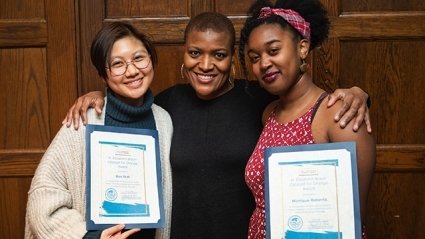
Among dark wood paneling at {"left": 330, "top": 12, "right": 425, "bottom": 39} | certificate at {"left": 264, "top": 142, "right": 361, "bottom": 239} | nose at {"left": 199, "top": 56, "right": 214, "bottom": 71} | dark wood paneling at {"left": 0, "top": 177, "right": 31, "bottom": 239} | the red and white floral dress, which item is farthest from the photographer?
dark wood paneling at {"left": 0, "top": 177, "right": 31, "bottom": 239}

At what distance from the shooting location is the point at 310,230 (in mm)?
1280

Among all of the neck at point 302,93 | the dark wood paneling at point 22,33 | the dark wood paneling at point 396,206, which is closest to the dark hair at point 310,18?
the neck at point 302,93

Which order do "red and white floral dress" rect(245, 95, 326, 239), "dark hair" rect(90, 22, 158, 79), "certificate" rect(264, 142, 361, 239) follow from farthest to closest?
"dark hair" rect(90, 22, 158, 79)
"red and white floral dress" rect(245, 95, 326, 239)
"certificate" rect(264, 142, 361, 239)

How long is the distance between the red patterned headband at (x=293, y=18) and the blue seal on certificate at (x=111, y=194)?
2.24ft

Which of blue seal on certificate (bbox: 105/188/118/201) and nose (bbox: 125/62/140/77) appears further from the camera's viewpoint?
nose (bbox: 125/62/140/77)

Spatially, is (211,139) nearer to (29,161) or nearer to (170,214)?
(170,214)

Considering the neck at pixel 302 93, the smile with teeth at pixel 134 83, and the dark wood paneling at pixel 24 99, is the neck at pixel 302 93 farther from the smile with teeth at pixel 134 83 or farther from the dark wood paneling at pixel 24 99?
the dark wood paneling at pixel 24 99

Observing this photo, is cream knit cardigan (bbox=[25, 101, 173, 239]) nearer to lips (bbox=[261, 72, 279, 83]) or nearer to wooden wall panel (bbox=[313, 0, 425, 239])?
lips (bbox=[261, 72, 279, 83])

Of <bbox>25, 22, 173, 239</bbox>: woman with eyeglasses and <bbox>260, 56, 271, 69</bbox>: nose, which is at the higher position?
<bbox>260, 56, 271, 69</bbox>: nose

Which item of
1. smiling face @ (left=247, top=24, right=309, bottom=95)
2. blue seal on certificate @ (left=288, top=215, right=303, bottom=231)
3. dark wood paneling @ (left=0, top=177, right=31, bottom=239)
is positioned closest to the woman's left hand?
smiling face @ (left=247, top=24, right=309, bottom=95)

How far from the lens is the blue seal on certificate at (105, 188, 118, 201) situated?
57.5 inches

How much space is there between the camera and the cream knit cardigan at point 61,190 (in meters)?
1.47

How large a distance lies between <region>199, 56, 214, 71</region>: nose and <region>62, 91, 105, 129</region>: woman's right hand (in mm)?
349

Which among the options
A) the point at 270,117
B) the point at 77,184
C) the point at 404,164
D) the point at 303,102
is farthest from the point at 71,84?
the point at 404,164
